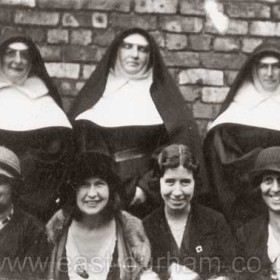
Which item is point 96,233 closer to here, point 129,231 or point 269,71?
point 129,231

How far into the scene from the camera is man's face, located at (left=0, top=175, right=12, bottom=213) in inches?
183

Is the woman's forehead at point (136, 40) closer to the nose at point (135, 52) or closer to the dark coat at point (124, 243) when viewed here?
the nose at point (135, 52)

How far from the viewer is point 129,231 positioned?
475cm

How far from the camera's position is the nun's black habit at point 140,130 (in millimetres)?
5035

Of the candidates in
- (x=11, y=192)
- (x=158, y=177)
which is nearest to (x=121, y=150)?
(x=158, y=177)

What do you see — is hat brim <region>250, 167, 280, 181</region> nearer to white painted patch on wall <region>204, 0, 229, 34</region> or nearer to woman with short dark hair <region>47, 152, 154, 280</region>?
woman with short dark hair <region>47, 152, 154, 280</region>

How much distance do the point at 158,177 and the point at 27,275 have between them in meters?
0.79

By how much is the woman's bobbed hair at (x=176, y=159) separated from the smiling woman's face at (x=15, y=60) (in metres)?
0.88

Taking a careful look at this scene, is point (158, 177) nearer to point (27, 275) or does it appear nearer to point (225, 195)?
point (225, 195)

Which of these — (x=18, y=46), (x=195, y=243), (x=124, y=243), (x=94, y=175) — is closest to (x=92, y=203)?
(x=94, y=175)

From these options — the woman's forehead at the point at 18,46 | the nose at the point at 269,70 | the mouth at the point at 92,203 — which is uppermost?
the woman's forehead at the point at 18,46

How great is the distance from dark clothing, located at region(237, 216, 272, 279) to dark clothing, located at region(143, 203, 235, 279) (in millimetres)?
72

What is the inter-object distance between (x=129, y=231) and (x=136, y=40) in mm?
1094

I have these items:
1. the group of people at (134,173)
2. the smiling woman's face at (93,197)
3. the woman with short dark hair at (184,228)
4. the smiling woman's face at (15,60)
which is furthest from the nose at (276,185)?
the smiling woman's face at (15,60)
